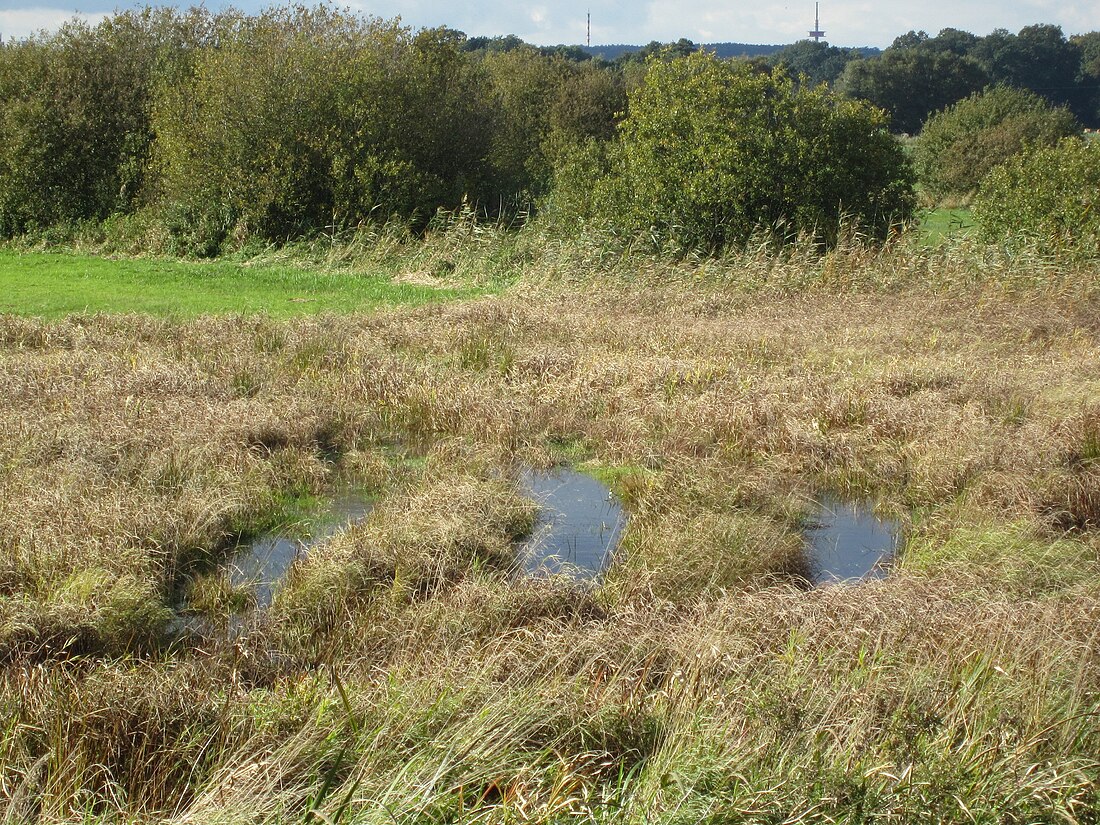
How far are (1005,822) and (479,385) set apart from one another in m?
6.70

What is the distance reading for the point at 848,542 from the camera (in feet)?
22.4

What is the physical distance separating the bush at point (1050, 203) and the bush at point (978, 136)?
15818mm

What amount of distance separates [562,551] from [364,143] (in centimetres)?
1480

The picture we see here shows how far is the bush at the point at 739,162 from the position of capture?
1636cm

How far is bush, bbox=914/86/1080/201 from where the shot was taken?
33.4m

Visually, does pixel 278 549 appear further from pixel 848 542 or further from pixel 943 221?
pixel 943 221

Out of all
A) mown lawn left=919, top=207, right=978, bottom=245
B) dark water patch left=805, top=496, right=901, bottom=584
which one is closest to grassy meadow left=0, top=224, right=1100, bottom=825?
dark water patch left=805, top=496, right=901, bottom=584

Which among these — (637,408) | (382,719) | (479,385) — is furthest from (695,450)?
(382,719)

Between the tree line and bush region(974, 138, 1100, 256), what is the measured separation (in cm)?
161

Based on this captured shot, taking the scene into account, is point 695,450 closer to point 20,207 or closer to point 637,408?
point 637,408

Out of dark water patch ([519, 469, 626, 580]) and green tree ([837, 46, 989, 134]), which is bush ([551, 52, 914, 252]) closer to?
dark water patch ([519, 469, 626, 580])

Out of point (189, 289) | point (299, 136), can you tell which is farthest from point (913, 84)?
point (189, 289)

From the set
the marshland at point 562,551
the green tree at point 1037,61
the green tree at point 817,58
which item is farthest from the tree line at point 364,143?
the green tree at point 817,58

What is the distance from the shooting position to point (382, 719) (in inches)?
152
